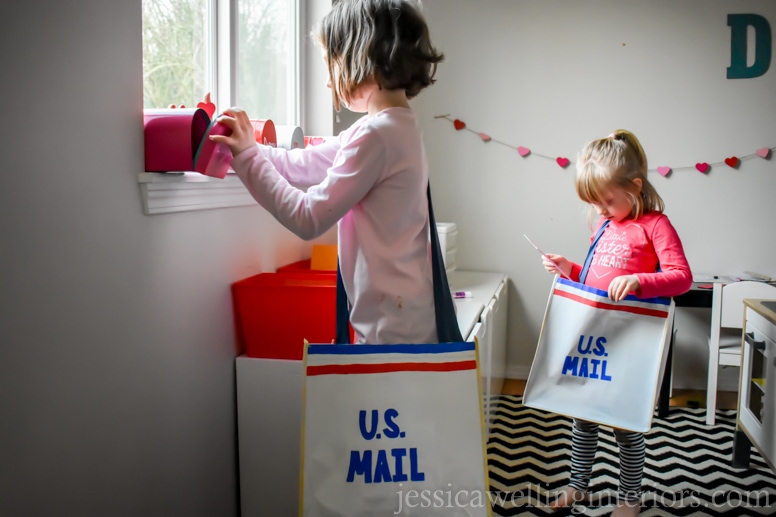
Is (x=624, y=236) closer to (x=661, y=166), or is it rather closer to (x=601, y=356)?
(x=601, y=356)

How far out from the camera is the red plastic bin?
1.74m

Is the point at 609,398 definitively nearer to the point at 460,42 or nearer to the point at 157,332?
the point at 157,332

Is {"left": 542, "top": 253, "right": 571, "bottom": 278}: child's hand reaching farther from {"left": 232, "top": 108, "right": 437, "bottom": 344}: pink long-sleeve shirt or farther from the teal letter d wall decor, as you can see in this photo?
the teal letter d wall decor

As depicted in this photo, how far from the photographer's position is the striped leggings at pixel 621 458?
2.01 metres

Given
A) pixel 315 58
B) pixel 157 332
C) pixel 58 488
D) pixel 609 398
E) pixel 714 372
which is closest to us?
pixel 58 488

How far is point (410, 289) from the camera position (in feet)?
4.14

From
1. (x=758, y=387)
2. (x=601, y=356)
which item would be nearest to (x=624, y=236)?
(x=601, y=356)

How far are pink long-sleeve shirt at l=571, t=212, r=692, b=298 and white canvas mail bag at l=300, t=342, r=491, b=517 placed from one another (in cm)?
90

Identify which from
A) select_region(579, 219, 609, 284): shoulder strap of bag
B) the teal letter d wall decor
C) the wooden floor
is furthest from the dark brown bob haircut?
the teal letter d wall decor

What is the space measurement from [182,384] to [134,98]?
0.63 m

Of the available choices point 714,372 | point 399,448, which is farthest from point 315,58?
point 714,372

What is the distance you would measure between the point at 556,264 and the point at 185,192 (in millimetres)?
1161

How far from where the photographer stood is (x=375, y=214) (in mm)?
1232

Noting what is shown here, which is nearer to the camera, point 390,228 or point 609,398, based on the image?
point 390,228
